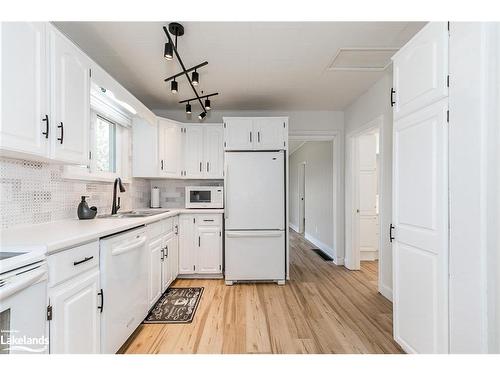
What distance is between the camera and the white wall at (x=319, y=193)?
4.52 meters

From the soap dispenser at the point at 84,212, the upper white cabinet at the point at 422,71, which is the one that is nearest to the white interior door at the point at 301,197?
the upper white cabinet at the point at 422,71

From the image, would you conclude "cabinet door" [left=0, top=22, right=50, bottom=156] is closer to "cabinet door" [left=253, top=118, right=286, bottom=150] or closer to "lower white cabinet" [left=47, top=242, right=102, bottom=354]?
"lower white cabinet" [left=47, top=242, right=102, bottom=354]

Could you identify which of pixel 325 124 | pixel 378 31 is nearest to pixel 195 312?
pixel 378 31

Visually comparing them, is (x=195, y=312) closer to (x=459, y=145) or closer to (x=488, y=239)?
(x=488, y=239)

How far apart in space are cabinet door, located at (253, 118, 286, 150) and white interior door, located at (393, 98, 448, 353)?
1.57 meters

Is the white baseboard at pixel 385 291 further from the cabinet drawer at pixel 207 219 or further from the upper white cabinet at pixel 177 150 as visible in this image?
the upper white cabinet at pixel 177 150

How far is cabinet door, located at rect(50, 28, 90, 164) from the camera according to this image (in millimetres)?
1491

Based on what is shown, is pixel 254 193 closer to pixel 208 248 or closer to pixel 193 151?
pixel 208 248

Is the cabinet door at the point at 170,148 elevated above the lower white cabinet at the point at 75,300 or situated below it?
above

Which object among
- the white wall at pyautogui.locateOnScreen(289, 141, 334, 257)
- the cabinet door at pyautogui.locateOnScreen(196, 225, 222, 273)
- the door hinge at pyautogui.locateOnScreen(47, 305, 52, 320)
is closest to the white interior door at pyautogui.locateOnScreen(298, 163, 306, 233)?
the white wall at pyautogui.locateOnScreen(289, 141, 334, 257)

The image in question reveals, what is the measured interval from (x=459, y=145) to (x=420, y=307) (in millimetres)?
1032

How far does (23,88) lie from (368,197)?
445cm

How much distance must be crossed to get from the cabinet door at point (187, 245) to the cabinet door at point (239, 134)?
3.71 feet

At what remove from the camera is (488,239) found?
115 centimetres
